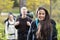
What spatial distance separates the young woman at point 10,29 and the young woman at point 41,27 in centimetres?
42

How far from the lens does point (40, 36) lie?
2283 millimetres

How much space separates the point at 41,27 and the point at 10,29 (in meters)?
0.55

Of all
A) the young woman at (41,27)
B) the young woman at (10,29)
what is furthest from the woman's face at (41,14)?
the young woman at (10,29)

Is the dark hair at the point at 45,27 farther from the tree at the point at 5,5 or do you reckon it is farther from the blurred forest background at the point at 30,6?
the tree at the point at 5,5

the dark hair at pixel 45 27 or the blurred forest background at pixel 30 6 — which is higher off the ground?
the blurred forest background at pixel 30 6

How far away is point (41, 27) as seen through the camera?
Answer: 7.73 ft

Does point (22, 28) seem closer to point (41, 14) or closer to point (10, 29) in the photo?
point (10, 29)

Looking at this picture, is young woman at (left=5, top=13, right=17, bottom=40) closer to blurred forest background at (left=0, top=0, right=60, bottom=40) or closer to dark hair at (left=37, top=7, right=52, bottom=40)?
blurred forest background at (left=0, top=0, right=60, bottom=40)

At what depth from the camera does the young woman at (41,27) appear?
2.27m

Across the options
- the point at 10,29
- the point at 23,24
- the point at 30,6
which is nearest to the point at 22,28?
the point at 23,24

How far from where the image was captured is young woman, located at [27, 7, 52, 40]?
227 cm

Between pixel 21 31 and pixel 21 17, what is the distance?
0.74ft

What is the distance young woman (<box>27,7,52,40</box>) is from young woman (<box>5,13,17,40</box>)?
0.42m

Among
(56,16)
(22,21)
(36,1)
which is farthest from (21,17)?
(56,16)
